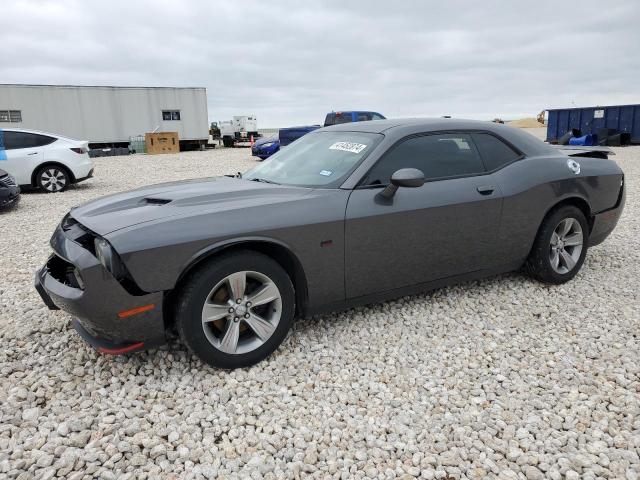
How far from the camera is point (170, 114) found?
26.4 m

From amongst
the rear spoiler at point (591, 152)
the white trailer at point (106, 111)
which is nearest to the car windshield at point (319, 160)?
the rear spoiler at point (591, 152)

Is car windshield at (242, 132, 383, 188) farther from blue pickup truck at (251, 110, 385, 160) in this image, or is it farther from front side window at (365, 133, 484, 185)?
blue pickup truck at (251, 110, 385, 160)

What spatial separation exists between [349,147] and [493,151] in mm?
1273

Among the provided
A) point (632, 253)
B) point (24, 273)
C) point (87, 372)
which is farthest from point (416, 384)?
point (24, 273)

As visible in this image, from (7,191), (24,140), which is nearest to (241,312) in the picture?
(7,191)

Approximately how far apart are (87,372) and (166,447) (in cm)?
95

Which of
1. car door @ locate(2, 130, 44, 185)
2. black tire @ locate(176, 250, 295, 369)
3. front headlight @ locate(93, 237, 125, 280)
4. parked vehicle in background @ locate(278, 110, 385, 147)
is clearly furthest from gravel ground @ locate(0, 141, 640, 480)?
parked vehicle in background @ locate(278, 110, 385, 147)

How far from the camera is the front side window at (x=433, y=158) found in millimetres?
3424

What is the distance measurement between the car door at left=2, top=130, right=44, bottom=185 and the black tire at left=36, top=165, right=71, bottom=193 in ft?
0.61

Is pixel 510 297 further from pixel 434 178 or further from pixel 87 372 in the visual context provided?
pixel 87 372

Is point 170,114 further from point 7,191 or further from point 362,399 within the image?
point 362,399

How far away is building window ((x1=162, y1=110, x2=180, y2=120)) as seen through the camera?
1029 inches

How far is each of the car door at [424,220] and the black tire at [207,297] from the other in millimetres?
483

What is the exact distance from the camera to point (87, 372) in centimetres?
300
